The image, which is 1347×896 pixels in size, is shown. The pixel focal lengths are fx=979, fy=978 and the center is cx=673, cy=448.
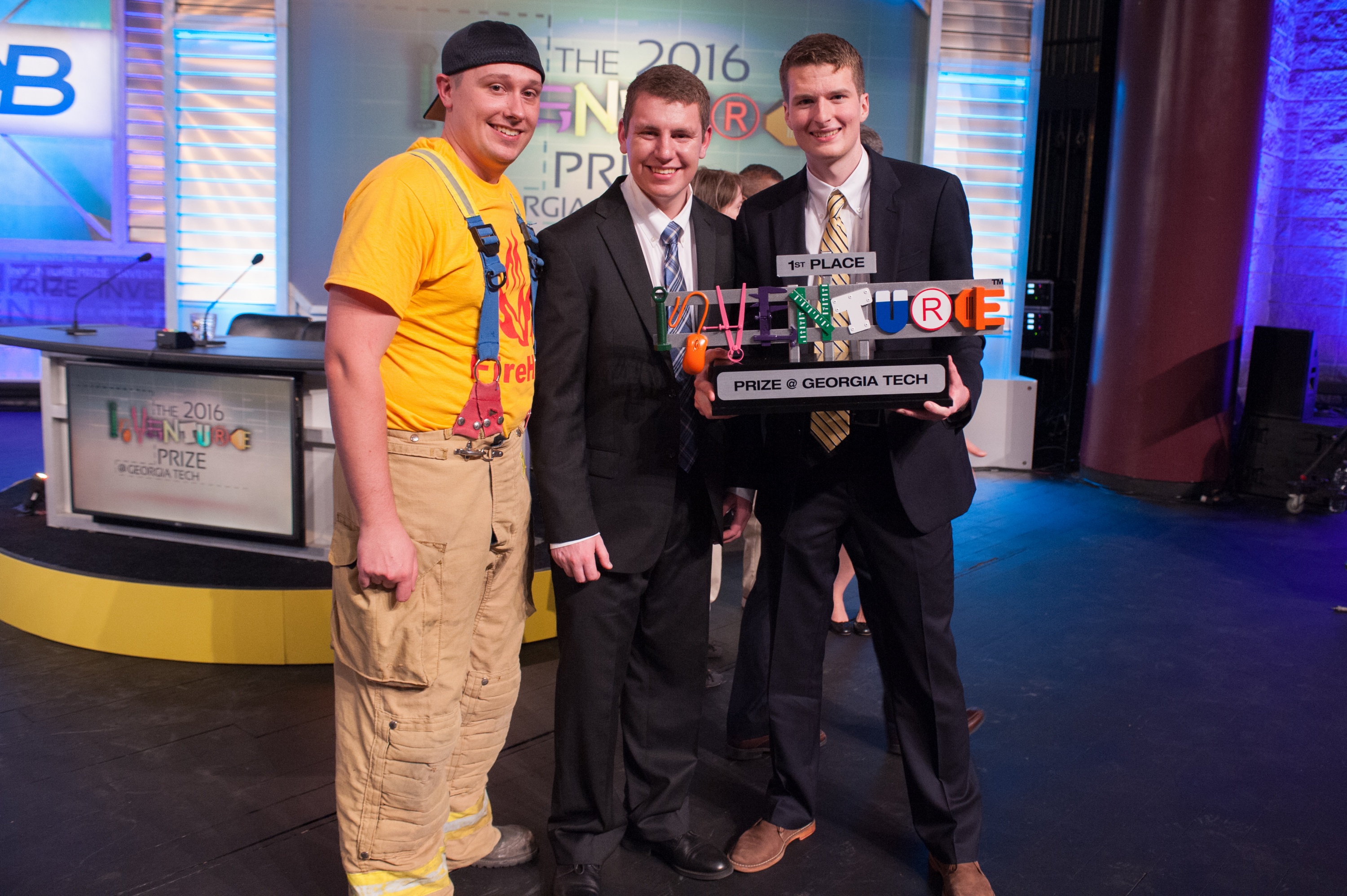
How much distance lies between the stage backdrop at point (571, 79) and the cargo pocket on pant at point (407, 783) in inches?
213

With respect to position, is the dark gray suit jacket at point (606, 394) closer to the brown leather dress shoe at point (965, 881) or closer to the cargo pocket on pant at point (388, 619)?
the cargo pocket on pant at point (388, 619)

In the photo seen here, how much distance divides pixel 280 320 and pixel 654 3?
3397 mm

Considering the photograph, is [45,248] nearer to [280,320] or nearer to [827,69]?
[280,320]

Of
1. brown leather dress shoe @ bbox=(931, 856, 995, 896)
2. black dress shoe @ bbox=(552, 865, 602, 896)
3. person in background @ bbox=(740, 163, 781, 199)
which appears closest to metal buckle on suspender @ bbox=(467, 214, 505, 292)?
black dress shoe @ bbox=(552, 865, 602, 896)

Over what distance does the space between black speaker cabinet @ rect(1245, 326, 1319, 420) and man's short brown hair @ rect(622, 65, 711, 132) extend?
5620 millimetres

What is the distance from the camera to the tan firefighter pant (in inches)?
70.2

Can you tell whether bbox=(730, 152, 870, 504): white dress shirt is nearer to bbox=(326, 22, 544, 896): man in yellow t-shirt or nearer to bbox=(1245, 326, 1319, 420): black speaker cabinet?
bbox=(326, 22, 544, 896): man in yellow t-shirt

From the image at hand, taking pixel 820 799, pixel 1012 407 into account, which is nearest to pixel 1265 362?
pixel 1012 407

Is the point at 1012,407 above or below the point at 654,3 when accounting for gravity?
below

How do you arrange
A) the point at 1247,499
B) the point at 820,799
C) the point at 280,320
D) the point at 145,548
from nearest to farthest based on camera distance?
1. the point at 820,799
2. the point at 145,548
3. the point at 280,320
4. the point at 1247,499

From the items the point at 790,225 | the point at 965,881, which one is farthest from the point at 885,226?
Result: the point at 965,881

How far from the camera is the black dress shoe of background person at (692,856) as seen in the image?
2.14 m

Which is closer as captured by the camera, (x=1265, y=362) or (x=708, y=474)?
(x=708, y=474)

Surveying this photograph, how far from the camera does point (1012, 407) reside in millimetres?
6949
